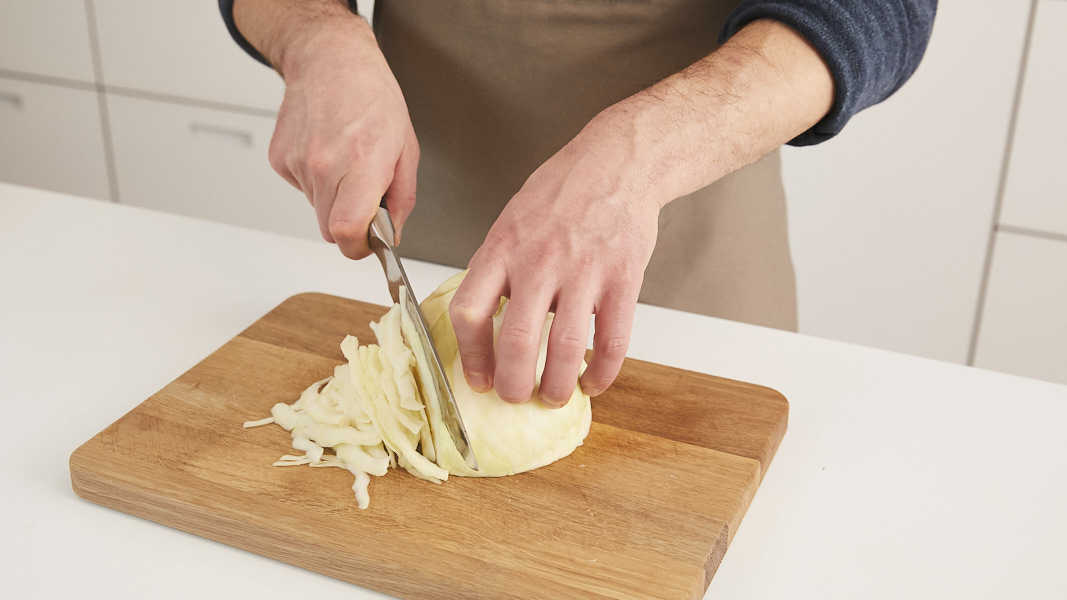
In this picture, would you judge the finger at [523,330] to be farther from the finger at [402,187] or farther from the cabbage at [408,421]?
the finger at [402,187]

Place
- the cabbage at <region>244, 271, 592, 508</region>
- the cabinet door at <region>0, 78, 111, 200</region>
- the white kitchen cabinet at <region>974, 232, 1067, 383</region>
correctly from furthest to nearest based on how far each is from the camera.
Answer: the cabinet door at <region>0, 78, 111, 200</region>, the white kitchen cabinet at <region>974, 232, 1067, 383</region>, the cabbage at <region>244, 271, 592, 508</region>

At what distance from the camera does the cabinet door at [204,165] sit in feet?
9.20

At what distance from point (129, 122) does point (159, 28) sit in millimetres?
359

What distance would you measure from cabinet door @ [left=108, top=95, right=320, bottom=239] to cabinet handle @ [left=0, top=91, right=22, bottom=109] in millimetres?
412

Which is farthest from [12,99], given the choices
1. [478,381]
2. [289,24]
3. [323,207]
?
[478,381]

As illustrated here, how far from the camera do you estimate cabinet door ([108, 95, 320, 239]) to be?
2.80 metres

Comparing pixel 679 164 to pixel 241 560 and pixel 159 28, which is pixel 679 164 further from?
pixel 159 28

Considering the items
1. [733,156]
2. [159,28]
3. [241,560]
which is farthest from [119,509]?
[159,28]

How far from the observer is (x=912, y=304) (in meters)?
2.16

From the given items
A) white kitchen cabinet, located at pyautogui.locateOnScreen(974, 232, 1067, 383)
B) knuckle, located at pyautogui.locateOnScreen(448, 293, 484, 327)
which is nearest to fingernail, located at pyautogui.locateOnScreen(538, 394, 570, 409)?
knuckle, located at pyautogui.locateOnScreen(448, 293, 484, 327)

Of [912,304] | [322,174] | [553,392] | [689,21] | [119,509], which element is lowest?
[912,304]

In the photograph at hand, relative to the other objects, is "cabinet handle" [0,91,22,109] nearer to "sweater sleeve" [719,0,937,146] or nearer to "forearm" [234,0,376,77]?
"forearm" [234,0,376,77]

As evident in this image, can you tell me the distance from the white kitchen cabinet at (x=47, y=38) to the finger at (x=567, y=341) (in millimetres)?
2650

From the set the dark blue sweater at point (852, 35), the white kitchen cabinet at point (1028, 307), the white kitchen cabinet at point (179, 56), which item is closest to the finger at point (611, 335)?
the dark blue sweater at point (852, 35)
